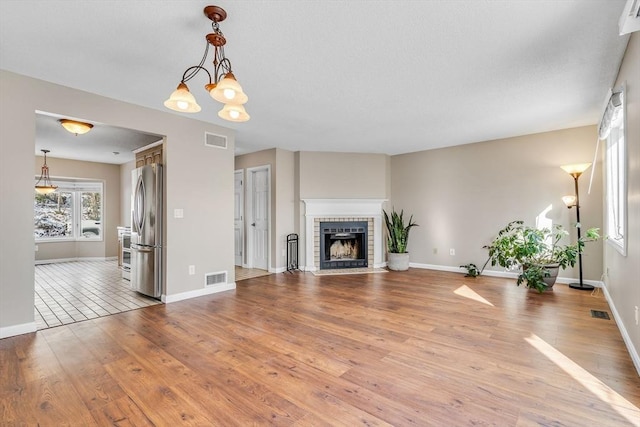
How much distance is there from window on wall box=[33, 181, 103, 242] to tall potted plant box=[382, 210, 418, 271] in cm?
751

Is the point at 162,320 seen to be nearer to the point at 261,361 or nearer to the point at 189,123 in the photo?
the point at 261,361

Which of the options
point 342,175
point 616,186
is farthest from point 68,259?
point 616,186

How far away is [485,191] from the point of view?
18.5 ft

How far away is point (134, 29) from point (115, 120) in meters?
1.69

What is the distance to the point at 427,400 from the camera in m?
1.86

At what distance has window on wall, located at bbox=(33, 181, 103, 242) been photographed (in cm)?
758

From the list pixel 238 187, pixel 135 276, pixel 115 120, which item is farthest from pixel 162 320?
pixel 238 187

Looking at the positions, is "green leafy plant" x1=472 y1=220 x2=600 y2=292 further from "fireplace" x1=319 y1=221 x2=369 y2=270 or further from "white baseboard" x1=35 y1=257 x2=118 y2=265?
"white baseboard" x1=35 y1=257 x2=118 y2=265

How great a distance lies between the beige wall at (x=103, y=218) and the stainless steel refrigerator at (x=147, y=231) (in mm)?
4475

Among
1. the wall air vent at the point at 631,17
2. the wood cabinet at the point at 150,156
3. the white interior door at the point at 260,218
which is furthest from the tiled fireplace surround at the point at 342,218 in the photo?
the wall air vent at the point at 631,17

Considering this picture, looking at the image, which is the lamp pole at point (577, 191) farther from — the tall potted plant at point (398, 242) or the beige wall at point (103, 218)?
the beige wall at point (103, 218)

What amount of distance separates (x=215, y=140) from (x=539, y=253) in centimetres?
514

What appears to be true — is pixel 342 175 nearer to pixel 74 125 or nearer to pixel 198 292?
pixel 198 292

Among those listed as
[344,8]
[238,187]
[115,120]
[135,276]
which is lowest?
[135,276]
